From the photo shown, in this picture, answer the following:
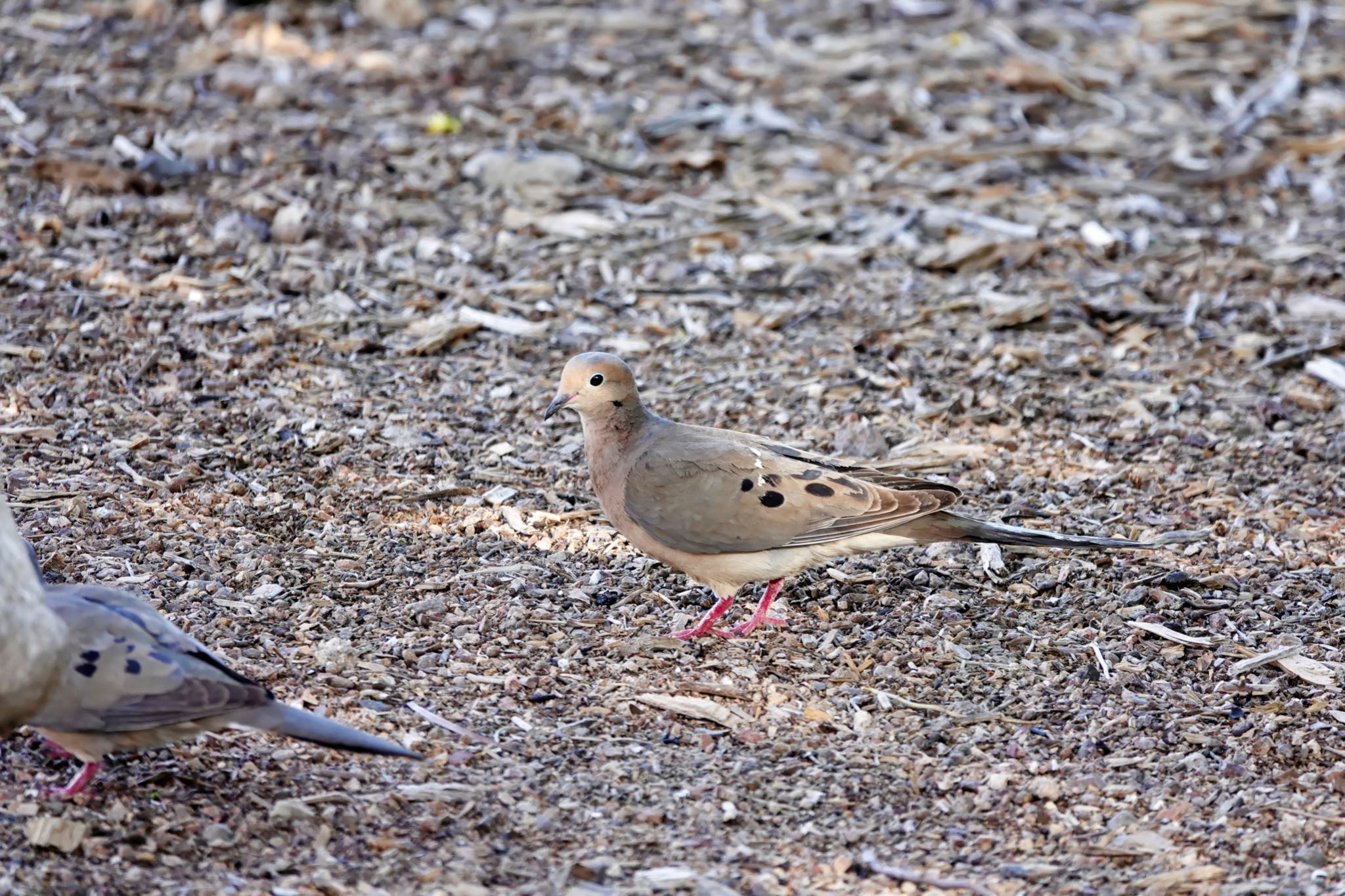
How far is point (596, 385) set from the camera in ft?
16.8

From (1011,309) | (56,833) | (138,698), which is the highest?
(138,698)

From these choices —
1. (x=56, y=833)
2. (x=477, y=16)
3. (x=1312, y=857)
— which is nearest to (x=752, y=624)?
(x=1312, y=857)

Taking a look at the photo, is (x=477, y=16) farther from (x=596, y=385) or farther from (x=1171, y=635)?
(x=1171, y=635)

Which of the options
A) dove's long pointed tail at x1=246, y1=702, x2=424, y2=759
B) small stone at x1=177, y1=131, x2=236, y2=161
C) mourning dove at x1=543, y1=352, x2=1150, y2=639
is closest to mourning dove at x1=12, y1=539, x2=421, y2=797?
dove's long pointed tail at x1=246, y1=702, x2=424, y2=759

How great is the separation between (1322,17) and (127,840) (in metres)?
9.95

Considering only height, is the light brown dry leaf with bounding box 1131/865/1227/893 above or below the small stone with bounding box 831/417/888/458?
above

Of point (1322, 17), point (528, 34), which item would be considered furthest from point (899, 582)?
point (1322, 17)

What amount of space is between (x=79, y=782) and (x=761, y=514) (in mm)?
2155

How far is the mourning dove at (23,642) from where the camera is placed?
3.43 m

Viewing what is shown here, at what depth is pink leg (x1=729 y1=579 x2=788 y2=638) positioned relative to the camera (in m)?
4.85

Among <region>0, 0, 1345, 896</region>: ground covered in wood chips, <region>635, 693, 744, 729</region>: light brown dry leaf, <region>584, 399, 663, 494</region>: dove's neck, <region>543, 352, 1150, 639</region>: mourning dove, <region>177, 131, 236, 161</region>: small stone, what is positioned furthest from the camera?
<region>177, 131, 236, 161</region>: small stone

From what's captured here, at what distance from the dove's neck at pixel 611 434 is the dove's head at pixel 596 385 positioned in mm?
13

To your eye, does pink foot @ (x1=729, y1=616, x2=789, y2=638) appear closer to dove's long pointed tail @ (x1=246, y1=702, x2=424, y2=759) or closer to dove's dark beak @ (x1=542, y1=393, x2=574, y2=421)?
dove's dark beak @ (x1=542, y1=393, x2=574, y2=421)

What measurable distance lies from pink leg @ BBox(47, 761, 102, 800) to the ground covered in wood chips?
5 centimetres
